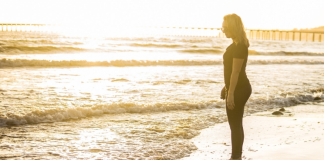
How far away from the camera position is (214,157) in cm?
476

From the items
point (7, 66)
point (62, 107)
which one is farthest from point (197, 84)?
point (7, 66)

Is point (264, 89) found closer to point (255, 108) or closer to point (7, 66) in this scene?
point (255, 108)

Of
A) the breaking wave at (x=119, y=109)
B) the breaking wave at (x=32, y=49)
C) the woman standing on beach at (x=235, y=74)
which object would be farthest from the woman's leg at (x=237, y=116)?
the breaking wave at (x=32, y=49)

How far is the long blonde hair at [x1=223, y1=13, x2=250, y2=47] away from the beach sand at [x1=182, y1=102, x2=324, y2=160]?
1635 millimetres

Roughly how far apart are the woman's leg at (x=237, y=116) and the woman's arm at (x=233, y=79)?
69mm

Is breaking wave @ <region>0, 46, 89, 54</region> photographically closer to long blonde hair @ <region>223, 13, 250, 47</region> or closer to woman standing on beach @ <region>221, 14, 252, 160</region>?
woman standing on beach @ <region>221, 14, 252, 160</region>

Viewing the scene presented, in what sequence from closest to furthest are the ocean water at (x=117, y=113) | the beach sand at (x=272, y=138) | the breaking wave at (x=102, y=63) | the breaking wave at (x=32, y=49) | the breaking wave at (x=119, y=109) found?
1. the beach sand at (x=272, y=138)
2. the ocean water at (x=117, y=113)
3. the breaking wave at (x=119, y=109)
4. the breaking wave at (x=102, y=63)
5. the breaking wave at (x=32, y=49)

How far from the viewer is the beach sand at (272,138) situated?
481 cm

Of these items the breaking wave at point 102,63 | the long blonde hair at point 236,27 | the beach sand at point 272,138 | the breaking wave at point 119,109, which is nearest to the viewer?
the long blonde hair at point 236,27

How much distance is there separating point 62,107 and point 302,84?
326 inches

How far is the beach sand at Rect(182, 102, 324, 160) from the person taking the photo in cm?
481

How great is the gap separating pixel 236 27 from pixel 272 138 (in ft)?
8.46

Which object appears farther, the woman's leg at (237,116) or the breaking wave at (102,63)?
the breaking wave at (102,63)

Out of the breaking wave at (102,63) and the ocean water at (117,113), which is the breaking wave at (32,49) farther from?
the ocean water at (117,113)
